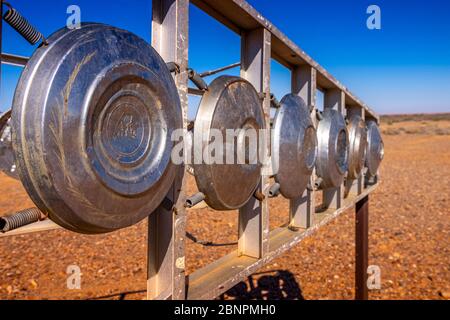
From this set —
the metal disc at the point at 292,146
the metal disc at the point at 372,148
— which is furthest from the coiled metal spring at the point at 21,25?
the metal disc at the point at 372,148

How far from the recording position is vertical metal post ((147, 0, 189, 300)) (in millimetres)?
1304

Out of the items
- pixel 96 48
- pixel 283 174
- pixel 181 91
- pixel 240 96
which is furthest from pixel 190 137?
pixel 283 174

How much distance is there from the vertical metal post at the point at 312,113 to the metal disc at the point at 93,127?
1.89 m

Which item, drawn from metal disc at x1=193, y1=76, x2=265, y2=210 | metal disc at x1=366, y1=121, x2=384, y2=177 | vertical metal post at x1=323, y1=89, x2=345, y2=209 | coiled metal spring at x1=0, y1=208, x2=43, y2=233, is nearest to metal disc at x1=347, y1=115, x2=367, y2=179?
vertical metal post at x1=323, y1=89, x2=345, y2=209

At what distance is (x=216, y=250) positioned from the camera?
6516 mm

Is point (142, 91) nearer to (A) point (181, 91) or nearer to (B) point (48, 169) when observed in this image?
(A) point (181, 91)

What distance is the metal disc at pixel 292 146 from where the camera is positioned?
207 cm

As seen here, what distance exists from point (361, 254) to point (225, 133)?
3.87 meters

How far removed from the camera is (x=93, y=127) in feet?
3.08

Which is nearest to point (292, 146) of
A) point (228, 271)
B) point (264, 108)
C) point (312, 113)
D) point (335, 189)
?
point (264, 108)

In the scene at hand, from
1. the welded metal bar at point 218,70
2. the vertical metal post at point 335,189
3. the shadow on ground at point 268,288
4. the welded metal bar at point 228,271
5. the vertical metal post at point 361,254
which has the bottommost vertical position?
the shadow on ground at point 268,288

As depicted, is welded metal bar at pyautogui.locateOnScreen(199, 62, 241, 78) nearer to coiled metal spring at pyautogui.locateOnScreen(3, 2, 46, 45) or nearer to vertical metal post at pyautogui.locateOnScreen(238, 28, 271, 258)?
vertical metal post at pyautogui.locateOnScreen(238, 28, 271, 258)

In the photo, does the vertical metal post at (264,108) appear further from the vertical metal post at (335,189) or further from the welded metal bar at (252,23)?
the vertical metal post at (335,189)

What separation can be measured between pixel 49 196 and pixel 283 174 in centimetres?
152
